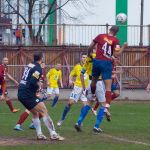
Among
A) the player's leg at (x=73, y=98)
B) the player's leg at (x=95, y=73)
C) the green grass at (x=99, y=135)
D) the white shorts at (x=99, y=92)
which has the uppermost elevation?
the player's leg at (x=95, y=73)

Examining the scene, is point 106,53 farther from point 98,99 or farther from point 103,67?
point 98,99

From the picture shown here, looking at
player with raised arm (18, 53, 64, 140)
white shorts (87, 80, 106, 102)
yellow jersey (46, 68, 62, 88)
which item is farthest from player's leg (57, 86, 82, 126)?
yellow jersey (46, 68, 62, 88)

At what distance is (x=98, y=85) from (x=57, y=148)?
167 inches

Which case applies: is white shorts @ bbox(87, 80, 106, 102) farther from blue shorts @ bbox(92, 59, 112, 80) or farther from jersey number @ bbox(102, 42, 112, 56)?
jersey number @ bbox(102, 42, 112, 56)

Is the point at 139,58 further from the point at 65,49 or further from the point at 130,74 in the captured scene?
the point at 65,49

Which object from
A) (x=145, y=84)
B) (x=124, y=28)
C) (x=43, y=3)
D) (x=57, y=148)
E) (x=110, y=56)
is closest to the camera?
(x=57, y=148)

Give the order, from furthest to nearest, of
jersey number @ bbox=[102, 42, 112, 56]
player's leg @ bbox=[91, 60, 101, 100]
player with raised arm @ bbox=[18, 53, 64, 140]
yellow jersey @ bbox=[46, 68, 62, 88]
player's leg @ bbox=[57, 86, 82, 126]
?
1. yellow jersey @ bbox=[46, 68, 62, 88]
2. player's leg @ bbox=[57, 86, 82, 126]
3. player's leg @ bbox=[91, 60, 101, 100]
4. jersey number @ bbox=[102, 42, 112, 56]
5. player with raised arm @ bbox=[18, 53, 64, 140]

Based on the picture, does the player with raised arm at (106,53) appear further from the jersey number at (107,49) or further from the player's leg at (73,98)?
the player's leg at (73,98)

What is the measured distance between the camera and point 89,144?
1442 centimetres

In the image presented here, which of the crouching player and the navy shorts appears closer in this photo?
the navy shorts

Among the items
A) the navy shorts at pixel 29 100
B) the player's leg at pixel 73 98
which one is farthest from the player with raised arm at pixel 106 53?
the player's leg at pixel 73 98

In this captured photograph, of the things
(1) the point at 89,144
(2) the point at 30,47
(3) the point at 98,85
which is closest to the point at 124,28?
(2) the point at 30,47

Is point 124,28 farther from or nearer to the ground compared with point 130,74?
farther from the ground

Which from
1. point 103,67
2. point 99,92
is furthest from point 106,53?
point 99,92
